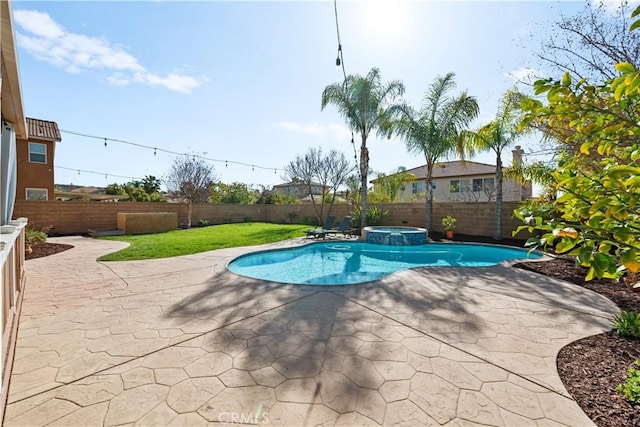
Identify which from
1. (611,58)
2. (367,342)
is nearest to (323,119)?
(611,58)

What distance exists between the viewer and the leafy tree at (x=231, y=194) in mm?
27203

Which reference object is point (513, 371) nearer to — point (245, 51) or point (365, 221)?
point (245, 51)

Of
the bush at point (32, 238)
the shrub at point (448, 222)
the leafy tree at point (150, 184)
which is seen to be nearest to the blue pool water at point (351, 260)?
the shrub at point (448, 222)

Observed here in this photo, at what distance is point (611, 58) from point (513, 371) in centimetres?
989

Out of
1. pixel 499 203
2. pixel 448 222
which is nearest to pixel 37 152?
pixel 448 222

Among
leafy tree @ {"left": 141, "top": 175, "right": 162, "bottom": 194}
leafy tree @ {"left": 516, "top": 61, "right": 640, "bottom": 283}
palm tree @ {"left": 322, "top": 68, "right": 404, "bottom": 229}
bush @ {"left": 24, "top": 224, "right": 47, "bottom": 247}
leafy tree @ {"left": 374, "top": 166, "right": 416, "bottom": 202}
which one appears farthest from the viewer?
leafy tree @ {"left": 141, "top": 175, "right": 162, "bottom": 194}

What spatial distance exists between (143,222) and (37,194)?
6624 mm

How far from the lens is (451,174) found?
25281 millimetres

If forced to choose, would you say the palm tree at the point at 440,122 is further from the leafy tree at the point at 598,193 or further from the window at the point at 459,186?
the window at the point at 459,186

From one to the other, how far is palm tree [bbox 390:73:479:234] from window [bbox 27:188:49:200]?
19.8m

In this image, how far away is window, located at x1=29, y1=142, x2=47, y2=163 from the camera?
15234 millimetres

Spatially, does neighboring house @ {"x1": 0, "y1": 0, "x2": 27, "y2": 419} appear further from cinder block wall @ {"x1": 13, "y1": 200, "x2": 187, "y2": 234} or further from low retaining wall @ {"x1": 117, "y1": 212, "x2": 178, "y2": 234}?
cinder block wall @ {"x1": 13, "y1": 200, "x2": 187, "y2": 234}

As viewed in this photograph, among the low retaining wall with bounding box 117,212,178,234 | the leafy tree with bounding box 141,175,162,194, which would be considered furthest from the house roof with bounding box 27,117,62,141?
the leafy tree with bounding box 141,175,162,194

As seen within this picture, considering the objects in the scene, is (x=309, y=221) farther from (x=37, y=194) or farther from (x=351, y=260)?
(x=37, y=194)
